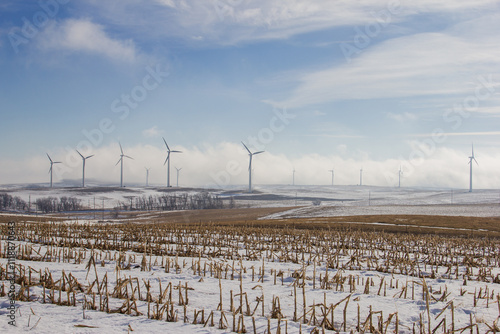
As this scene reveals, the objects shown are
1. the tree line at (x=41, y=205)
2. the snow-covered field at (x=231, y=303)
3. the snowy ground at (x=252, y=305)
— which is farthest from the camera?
the tree line at (x=41, y=205)

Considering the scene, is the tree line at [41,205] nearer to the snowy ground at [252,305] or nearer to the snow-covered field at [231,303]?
the snow-covered field at [231,303]

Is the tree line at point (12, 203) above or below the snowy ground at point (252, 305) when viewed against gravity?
below

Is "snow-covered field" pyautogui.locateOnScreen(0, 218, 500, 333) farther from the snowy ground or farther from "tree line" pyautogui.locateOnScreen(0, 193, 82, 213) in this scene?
"tree line" pyautogui.locateOnScreen(0, 193, 82, 213)

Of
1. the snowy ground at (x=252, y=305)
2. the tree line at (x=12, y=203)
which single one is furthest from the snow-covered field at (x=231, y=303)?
the tree line at (x=12, y=203)

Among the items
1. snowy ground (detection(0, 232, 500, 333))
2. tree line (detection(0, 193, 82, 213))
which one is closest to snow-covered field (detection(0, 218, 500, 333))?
snowy ground (detection(0, 232, 500, 333))

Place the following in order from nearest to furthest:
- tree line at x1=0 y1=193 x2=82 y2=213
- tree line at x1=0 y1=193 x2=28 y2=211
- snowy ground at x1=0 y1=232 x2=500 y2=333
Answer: snowy ground at x1=0 y1=232 x2=500 y2=333 → tree line at x1=0 y1=193 x2=82 y2=213 → tree line at x1=0 y1=193 x2=28 y2=211

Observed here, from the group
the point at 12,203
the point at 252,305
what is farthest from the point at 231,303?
the point at 12,203

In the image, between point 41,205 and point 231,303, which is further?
point 41,205

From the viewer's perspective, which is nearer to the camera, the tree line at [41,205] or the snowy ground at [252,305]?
the snowy ground at [252,305]

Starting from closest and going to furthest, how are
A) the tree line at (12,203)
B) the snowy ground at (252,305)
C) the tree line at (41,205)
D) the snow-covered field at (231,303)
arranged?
the snowy ground at (252,305) < the snow-covered field at (231,303) < the tree line at (41,205) < the tree line at (12,203)

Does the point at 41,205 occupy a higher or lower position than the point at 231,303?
lower

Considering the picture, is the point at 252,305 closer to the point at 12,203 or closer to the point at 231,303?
the point at 231,303

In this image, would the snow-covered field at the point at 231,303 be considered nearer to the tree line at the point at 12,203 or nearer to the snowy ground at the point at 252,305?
the snowy ground at the point at 252,305

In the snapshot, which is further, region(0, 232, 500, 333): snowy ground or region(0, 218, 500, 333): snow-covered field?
region(0, 218, 500, 333): snow-covered field
